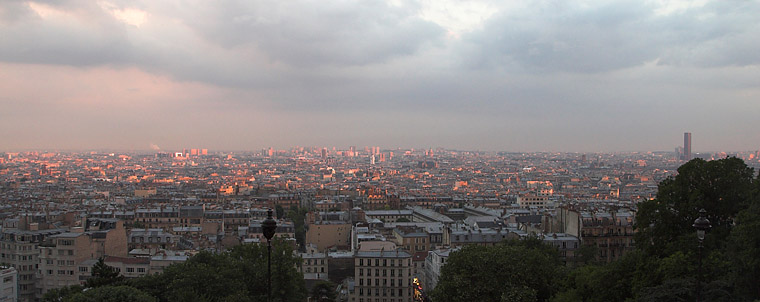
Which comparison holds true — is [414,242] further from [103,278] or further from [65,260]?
[103,278]

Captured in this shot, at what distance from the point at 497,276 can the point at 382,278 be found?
42.7 feet

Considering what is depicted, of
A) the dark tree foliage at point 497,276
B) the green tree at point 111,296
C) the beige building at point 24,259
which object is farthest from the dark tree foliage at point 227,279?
the beige building at point 24,259

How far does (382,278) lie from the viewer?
1688 inches

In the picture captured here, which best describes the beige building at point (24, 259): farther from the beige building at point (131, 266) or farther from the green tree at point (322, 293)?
the green tree at point (322, 293)

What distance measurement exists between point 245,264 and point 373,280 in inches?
434

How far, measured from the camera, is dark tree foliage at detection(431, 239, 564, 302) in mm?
30656

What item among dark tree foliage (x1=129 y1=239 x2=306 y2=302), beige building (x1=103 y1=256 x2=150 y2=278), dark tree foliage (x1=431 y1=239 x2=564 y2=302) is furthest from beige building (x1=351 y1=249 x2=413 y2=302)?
beige building (x1=103 y1=256 x2=150 y2=278)

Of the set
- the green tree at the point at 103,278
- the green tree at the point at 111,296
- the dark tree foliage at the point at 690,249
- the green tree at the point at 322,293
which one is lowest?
the green tree at the point at 322,293

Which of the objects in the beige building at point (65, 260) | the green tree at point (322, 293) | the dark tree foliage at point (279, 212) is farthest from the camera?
the dark tree foliage at point (279, 212)

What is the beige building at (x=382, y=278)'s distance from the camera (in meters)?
42.7

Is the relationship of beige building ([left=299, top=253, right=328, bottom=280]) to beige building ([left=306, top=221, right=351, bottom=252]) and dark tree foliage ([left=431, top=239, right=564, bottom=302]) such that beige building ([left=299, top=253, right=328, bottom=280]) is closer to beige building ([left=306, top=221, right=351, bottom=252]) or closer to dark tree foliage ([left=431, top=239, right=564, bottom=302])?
beige building ([left=306, top=221, right=351, bottom=252])

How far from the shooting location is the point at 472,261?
104ft

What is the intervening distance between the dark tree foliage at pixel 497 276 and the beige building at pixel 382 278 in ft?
33.3

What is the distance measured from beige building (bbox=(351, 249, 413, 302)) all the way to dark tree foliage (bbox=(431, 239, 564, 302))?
1014cm
